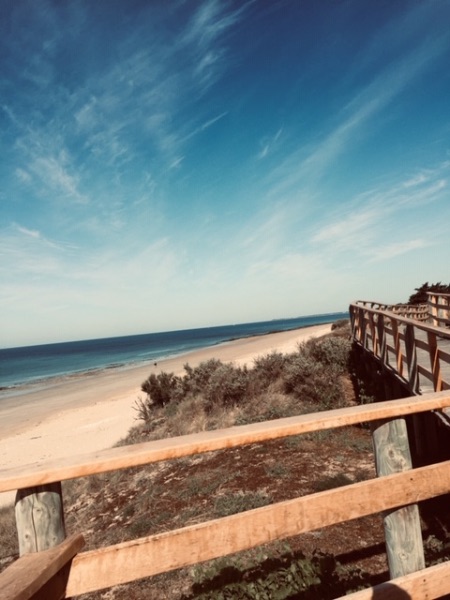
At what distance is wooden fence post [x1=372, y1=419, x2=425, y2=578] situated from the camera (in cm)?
198

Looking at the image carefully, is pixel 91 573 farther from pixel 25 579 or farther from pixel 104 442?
pixel 104 442

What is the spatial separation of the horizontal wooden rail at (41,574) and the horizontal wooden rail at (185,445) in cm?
28

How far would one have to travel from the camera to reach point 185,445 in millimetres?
1657

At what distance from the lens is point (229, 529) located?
1.73 meters

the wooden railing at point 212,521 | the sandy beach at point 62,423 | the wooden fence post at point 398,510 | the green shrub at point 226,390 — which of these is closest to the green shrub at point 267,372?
the green shrub at point 226,390

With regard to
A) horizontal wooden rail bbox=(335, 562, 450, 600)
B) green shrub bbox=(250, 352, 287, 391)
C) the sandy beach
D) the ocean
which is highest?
horizontal wooden rail bbox=(335, 562, 450, 600)

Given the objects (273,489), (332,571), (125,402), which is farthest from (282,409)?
(125,402)

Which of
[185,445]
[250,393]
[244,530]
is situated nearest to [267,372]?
[250,393]

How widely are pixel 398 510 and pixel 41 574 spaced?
1.71 metres

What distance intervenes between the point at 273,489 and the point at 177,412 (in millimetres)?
7300

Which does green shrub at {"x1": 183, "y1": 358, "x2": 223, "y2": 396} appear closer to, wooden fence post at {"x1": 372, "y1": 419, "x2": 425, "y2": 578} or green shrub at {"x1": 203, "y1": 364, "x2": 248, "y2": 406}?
green shrub at {"x1": 203, "y1": 364, "x2": 248, "y2": 406}

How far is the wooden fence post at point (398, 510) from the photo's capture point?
1980 mm

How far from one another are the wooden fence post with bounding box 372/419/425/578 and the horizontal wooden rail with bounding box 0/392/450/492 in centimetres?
13

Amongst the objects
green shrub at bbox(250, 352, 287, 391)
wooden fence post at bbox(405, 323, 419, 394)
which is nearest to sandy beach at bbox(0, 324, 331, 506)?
green shrub at bbox(250, 352, 287, 391)
